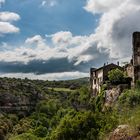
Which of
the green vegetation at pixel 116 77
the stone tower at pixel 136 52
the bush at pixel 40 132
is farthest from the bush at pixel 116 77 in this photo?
the bush at pixel 40 132

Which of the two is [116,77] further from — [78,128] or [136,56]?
[78,128]

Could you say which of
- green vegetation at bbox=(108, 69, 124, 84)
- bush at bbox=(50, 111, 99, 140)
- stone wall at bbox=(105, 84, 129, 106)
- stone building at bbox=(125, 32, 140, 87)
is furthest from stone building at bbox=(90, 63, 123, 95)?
bush at bbox=(50, 111, 99, 140)

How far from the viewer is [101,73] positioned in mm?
101062

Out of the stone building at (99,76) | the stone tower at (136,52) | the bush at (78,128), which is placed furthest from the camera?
the stone building at (99,76)

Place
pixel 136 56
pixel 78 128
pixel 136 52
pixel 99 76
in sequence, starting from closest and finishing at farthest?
pixel 78 128 → pixel 136 52 → pixel 136 56 → pixel 99 76

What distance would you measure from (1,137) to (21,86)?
84.8m

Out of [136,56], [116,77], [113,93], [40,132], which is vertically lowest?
[40,132]

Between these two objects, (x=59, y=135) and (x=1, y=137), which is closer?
(x=59, y=135)

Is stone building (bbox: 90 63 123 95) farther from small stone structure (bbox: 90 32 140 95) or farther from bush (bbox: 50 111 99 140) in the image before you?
bush (bbox: 50 111 99 140)

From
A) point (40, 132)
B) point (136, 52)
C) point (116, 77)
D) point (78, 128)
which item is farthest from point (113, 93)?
point (78, 128)

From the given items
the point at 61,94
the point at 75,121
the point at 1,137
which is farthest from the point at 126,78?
the point at 61,94

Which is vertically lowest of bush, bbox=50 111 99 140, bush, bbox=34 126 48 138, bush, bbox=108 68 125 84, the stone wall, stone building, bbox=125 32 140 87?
bush, bbox=34 126 48 138

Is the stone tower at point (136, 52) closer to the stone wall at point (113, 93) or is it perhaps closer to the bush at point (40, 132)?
the stone wall at point (113, 93)

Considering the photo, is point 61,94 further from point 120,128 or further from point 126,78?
point 120,128
